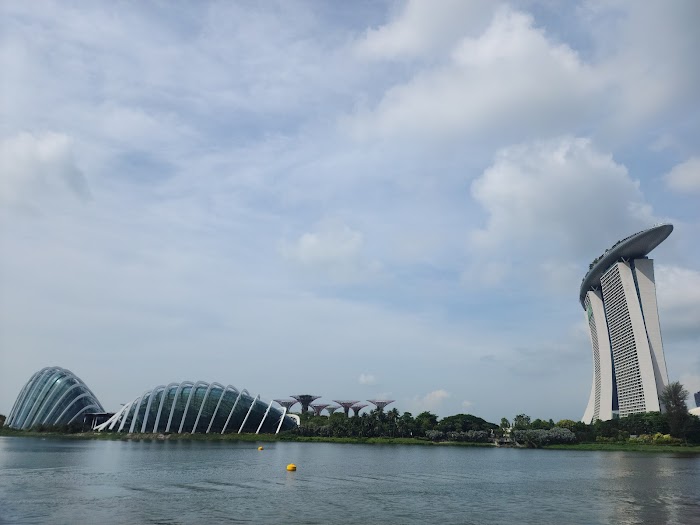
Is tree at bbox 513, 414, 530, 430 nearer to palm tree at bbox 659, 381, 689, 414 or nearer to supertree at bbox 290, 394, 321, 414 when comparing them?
palm tree at bbox 659, 381, 689, 414

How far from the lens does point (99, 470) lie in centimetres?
4559

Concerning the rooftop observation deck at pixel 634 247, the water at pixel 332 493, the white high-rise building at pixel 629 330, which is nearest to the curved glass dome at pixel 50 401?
the water at pixel 332 493

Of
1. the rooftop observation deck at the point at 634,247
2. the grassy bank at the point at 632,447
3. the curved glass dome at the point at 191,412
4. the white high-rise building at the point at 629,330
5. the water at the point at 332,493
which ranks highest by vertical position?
the rooftop observation deck at the point at 634,247

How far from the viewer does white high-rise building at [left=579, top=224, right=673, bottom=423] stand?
13400cm

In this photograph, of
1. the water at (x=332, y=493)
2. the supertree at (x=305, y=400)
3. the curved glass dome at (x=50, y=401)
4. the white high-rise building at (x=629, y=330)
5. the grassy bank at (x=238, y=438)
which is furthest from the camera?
the supertree at (x=305, y=400)

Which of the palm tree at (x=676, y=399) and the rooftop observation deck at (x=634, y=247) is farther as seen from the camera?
the rooftop observation deck at (x=634, y=247)

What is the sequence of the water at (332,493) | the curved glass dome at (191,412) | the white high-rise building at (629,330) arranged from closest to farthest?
1. the water at (332,493)
2. the curved glass dome at (191,412)
3. the white high-rise building at (629,330)

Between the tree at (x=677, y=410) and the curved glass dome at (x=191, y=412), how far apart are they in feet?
254

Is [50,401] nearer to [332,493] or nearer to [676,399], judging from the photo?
[332,493]

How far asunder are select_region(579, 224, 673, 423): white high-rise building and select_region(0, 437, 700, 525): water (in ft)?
282

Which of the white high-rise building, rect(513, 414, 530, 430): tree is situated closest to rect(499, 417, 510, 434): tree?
rect(513, 414, 530, 430): tree

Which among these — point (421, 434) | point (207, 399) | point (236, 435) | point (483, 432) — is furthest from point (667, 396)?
point (207, 399)

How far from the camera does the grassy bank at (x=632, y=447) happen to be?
87625 millimetres

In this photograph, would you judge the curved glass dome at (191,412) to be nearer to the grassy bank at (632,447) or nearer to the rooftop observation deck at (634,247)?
the grassy bank at (632,447)
